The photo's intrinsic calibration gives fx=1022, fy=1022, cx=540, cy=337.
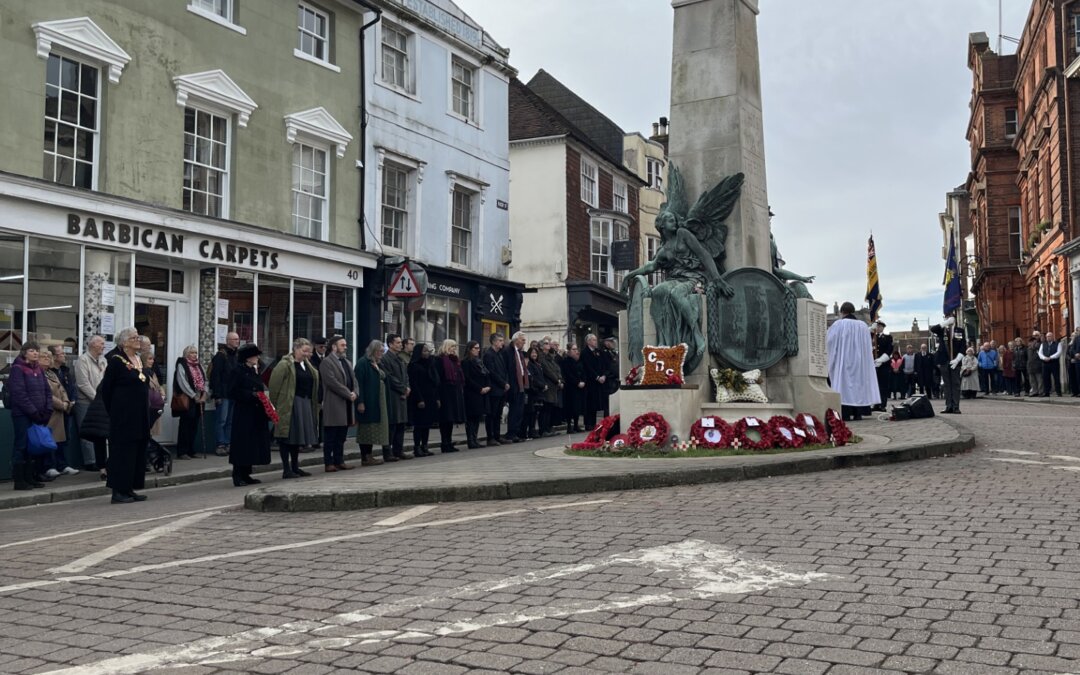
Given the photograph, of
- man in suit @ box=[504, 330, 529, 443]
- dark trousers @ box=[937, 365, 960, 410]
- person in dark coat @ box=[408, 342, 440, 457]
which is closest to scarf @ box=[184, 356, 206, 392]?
person in dark coat @ box=[408, 342, 440, 457]

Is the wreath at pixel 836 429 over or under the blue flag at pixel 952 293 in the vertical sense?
under

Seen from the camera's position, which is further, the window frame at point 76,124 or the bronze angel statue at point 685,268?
the window frame at point 76,124

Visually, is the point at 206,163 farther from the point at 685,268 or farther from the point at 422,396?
the point at 685,268

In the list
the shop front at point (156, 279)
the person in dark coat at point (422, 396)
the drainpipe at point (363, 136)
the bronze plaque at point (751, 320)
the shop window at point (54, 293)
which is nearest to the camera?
the bronze plaque at point (751, 320)

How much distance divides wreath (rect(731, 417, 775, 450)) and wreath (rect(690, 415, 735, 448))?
2.9 inches

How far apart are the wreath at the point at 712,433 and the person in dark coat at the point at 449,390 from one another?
514 cm

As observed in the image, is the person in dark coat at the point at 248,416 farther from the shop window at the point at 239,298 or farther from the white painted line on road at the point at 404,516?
the shop window at the point at 239,298

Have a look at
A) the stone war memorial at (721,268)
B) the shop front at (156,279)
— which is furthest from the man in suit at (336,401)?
the stone war memorial at (721,268)

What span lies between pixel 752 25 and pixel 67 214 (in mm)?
9899

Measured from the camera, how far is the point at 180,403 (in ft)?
47.3

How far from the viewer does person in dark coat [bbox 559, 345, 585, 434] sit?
19.5 metres

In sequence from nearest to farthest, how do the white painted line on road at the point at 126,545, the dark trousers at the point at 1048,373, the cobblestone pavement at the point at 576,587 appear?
the cobblestone pavement at the point at 576,587, the white painted line on road at the point at 126,545, the dark trousers at the point at 1048,373

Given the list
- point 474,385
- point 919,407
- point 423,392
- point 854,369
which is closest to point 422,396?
point 423,392

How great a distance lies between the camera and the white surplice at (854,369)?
55.7 feet
